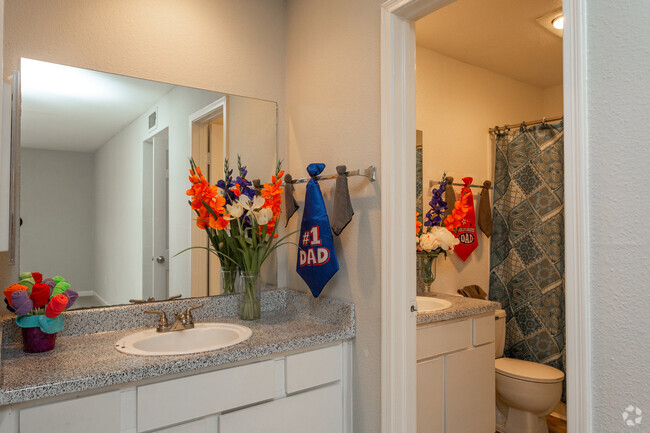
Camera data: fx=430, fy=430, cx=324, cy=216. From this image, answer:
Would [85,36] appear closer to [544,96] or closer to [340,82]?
[340,82]

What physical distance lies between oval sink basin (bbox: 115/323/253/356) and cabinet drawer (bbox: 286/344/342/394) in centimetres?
21

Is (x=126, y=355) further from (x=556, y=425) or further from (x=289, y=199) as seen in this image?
(x=556, y=425)

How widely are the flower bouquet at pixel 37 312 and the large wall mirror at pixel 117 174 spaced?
238 millimetres

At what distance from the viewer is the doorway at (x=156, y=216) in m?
1.83

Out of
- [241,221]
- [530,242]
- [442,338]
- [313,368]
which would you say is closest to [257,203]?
[241,221]

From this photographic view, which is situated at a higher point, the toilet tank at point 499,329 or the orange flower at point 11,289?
the orange flower at point 11,289

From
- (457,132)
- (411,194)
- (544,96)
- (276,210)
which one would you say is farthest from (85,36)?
(544,96)

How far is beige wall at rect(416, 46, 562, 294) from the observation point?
9.44ft

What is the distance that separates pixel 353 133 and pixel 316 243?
0.48 metres

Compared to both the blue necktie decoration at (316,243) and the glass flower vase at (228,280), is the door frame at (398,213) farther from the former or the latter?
the glass flower vase at (228,280)

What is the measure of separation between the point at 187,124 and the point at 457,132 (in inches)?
76.1

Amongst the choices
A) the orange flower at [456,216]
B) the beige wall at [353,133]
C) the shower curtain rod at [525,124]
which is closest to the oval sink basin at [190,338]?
the beige wall at [353,133]

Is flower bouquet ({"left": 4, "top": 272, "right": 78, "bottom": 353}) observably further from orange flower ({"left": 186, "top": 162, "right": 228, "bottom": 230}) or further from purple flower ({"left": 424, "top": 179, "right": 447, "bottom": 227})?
purple flower ({"left": 424, "top": 179, "right": 447, "bottom": 227})

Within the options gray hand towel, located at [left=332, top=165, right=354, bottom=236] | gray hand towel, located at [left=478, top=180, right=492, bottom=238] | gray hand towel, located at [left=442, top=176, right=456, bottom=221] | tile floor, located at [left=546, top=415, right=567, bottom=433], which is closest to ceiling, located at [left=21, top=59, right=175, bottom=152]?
gray hand towel, located at [left=332, top=165, right=354, bottom=236]
